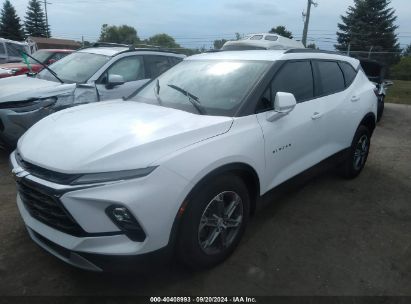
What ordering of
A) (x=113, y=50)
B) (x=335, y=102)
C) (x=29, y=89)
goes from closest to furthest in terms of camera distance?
1. (x=335, y=102)
2. (x=29, y=89)
3. (x=113, y=50)

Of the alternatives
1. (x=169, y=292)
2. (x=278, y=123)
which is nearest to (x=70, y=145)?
(x=169, y=292)

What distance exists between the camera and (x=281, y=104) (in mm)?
3139

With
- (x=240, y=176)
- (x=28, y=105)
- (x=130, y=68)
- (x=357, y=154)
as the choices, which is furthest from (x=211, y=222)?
(x=130, y=68)

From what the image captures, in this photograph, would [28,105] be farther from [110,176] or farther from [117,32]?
[117,32]

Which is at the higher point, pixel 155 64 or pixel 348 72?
pixel 348 72

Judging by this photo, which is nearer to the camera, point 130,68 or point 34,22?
point 130,68

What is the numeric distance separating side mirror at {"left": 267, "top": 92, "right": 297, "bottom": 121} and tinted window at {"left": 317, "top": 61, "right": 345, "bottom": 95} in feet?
3.58

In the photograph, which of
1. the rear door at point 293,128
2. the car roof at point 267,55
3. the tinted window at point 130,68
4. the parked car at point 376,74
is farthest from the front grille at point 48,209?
the parked car at point 376,74

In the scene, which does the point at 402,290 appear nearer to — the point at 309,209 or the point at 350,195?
the point at 309,209

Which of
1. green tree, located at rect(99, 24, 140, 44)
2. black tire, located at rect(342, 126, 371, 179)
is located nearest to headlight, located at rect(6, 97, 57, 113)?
black tire, located at rect(342, 126, 371, 179)

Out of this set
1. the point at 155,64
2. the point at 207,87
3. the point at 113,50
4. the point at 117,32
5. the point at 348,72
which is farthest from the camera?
the point at 117,32

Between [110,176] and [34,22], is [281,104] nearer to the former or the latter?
[110,176]

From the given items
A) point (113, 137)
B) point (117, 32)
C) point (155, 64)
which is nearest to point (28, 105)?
point (155, 64)

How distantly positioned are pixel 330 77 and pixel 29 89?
4304 millimetres
